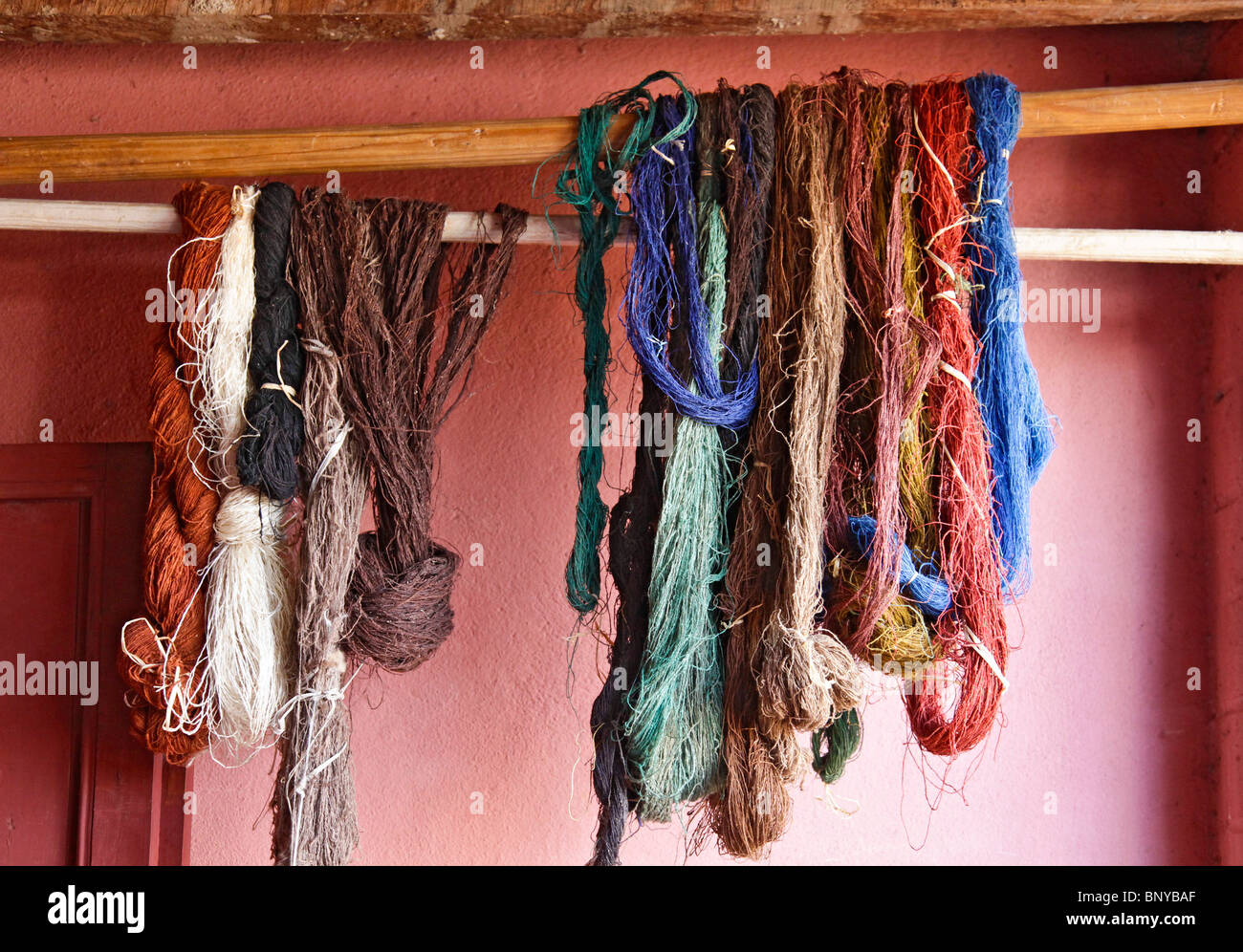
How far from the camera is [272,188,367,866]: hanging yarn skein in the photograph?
1.21 meters

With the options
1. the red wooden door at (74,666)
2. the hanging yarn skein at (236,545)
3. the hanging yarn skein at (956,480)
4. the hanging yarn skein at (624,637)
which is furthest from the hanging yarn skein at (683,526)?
the red wooden door at (74,666)

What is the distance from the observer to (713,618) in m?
1.24

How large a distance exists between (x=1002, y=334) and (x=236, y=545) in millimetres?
1075

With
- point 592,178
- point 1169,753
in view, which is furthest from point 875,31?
point 1169,753

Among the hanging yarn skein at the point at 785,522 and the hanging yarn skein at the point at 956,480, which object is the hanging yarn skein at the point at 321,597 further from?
the hanging yarn skein at the point at 956,480

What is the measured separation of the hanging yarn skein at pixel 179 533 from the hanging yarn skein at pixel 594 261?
19.8 inches

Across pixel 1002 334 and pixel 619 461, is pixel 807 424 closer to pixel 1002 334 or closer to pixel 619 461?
pixel 1002 334

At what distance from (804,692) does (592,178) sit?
75cm

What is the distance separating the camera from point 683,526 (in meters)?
1.19

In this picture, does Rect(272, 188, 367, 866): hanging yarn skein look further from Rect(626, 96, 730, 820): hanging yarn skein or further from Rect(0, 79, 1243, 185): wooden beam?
Rect(626, 96, 730, 820): hanging yarn skein

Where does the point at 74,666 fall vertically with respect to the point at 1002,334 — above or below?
below

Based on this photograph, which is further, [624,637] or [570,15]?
[570,15]

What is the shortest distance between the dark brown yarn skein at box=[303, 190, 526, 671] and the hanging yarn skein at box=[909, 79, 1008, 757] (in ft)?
1.89

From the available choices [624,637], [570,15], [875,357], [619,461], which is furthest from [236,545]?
[570,15]
